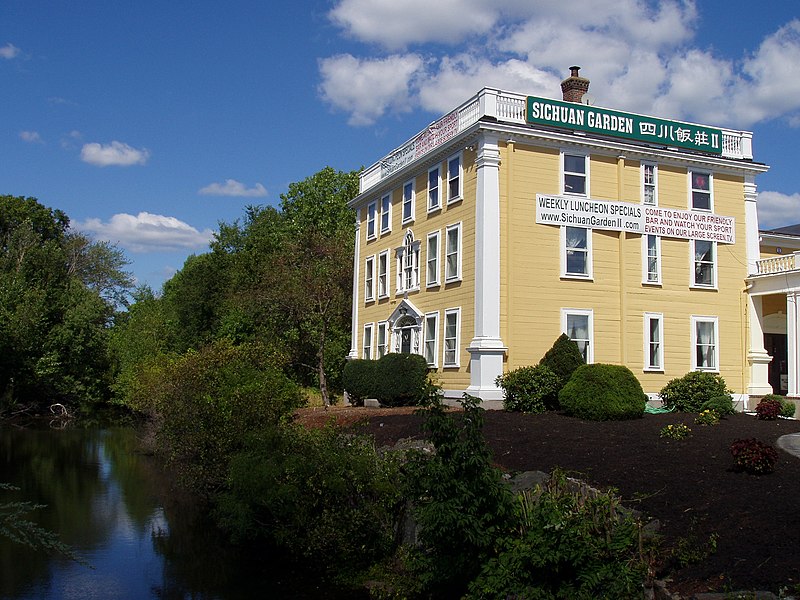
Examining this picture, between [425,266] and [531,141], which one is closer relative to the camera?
[531,141]

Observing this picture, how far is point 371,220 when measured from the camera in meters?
33.0

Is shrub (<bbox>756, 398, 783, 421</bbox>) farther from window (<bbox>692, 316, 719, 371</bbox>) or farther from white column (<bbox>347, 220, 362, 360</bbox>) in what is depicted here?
white column (<bbox>347, 220, 362, 360</bbox>)

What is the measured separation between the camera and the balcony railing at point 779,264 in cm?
2522

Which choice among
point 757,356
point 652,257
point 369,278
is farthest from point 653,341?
point 369,278

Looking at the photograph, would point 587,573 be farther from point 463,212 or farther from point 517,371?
point 463,212

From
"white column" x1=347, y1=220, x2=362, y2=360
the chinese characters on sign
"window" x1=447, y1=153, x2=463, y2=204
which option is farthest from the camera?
"white column" x1=347, y1=220, x2=362, y2=360

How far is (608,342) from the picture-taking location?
24.9 m

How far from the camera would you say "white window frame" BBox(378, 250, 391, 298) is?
30797 millimetres

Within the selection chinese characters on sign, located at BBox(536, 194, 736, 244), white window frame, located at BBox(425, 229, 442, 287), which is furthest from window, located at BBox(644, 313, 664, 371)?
white window frame, located at BBox(425, 229, 442, 287)

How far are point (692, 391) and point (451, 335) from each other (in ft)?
24.2

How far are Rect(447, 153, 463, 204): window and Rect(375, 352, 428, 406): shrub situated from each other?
535cm

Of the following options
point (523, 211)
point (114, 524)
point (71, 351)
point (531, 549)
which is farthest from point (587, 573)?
point (71, 351)

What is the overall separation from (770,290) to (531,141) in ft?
31.1

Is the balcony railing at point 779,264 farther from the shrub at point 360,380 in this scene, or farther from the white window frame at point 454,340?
the shrub at point 360,380
